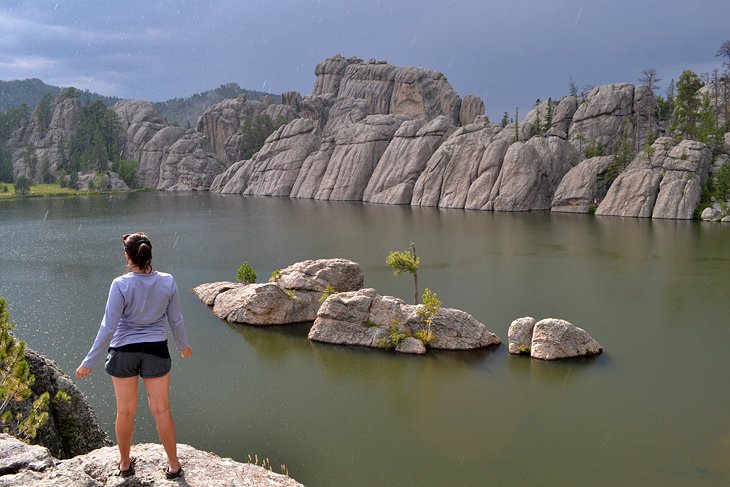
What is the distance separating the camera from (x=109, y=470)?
9352 mm

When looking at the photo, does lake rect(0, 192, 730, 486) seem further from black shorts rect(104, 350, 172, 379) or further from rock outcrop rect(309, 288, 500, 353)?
black shorts rect(104, 350, 172, 379)

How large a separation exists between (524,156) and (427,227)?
40.0 meters

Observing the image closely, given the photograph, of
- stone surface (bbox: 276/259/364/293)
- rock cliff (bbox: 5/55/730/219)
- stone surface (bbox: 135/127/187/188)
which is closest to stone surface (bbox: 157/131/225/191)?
rock cliff (bbox: 5/55/730/219)

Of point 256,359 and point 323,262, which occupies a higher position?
point 323,262

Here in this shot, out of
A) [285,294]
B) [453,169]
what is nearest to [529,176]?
[453,169]

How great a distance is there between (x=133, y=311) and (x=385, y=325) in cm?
2341

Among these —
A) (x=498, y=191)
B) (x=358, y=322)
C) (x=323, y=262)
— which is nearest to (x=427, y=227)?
(x=498, y=191)

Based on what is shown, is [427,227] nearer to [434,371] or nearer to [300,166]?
[434,371]

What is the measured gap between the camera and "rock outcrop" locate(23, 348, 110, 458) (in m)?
12.5

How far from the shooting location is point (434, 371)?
2788cm

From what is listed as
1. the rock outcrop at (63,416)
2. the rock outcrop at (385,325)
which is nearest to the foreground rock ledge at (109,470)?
the rock outcrop at (63,416)

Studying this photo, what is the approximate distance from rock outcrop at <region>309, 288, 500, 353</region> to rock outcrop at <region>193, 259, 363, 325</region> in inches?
146

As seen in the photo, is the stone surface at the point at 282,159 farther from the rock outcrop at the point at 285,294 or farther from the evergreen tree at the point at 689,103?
the rock outcrop at the point at 285,294

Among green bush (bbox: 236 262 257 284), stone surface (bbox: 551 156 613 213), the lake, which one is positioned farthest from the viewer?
stone surface (bbox: 551 156 613 213)
